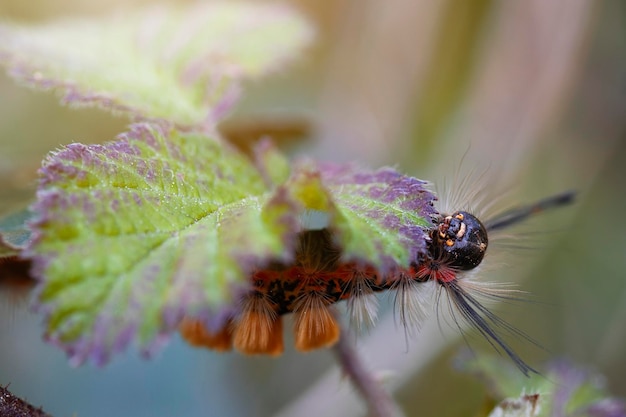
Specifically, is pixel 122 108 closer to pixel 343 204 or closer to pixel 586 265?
pixel 343 204

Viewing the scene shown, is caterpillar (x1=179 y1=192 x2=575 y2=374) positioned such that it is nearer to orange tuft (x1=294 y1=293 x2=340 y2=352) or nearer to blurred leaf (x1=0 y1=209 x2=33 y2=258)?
orange tuft (x1=294 y1=293 x2=340 y2=352)

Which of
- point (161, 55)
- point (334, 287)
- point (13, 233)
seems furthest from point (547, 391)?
point (161, 55)

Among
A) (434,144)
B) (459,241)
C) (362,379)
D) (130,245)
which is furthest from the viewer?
(434,144)

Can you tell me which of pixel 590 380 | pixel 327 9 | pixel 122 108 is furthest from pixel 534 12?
pixel 122 108

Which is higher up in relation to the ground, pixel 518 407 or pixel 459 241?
pixel 459 241

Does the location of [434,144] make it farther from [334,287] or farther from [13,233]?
[13,233]

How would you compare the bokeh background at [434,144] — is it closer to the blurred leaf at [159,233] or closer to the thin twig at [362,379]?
the thin twig at [362,379]
